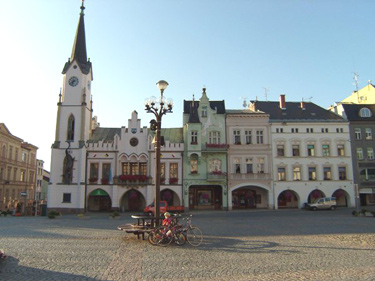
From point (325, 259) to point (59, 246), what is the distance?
10.6 metres

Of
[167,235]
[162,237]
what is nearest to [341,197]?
[167,235]

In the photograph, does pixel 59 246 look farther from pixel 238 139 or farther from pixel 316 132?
pixel 316 132

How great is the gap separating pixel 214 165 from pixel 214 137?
146 inches

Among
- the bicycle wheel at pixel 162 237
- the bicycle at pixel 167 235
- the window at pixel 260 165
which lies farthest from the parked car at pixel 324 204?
the bicycle wheel at pixel 162 237

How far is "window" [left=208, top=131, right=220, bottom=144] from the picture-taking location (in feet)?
136

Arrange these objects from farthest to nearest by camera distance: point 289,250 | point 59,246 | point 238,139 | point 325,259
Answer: point 238,139 < point 59,246 < point 289,250 < point 325,259

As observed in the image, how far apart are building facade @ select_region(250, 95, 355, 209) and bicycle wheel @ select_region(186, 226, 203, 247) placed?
28.5 m

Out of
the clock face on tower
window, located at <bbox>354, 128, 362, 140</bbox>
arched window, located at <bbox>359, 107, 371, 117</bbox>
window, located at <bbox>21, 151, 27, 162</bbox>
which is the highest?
the clock face on tower

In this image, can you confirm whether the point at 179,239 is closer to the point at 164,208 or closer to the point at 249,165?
the point at 164,208

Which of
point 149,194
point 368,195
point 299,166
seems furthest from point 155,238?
point 368,195

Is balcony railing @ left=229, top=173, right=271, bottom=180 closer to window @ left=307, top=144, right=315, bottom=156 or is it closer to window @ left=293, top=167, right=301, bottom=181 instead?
window @ left=293, top=167, right=301, bottom=181

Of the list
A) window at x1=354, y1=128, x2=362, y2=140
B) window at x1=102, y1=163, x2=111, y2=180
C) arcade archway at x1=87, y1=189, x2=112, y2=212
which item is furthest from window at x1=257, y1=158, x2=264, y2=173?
arcade archway at x1=87, y1=189, x2=112, y2=212

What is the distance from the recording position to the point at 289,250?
12555 millimetres

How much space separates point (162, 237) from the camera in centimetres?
1373
